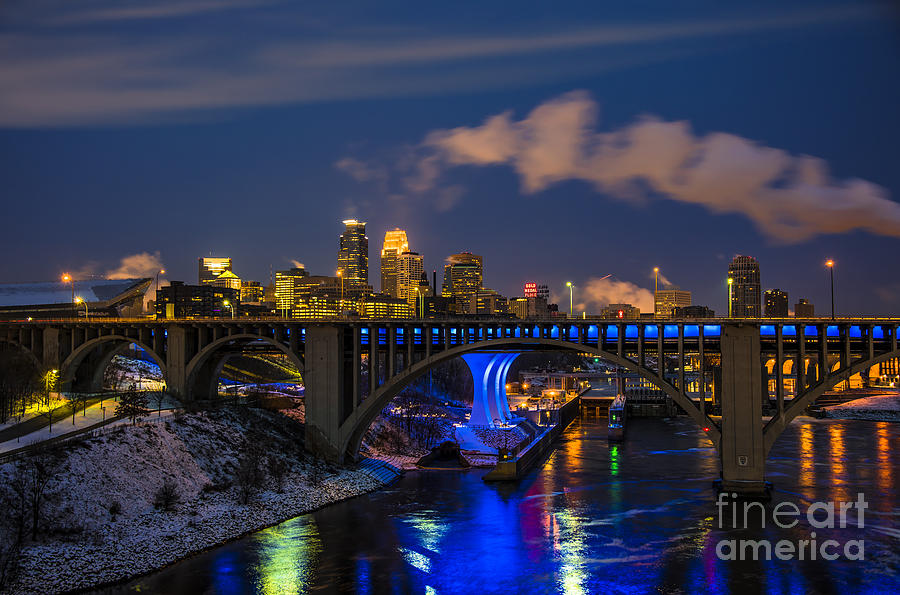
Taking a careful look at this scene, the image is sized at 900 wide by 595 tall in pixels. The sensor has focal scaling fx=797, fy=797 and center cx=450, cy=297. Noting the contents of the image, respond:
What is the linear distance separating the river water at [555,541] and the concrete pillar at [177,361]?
22127 mm

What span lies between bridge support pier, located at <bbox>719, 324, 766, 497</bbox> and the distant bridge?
7cm

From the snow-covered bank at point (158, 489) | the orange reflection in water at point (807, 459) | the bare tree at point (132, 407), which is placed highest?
the bare tree at point (132, 407)

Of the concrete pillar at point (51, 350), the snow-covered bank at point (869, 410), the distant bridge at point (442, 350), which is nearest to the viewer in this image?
the distant bridge at point (442, 350)

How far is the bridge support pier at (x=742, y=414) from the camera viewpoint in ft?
191

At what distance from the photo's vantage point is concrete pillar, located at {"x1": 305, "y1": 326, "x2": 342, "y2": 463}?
67750mm

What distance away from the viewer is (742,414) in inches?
2302

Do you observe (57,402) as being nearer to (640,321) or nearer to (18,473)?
(18,473)

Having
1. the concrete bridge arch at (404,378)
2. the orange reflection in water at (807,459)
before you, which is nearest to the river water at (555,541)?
the orange reflection in water at (807,459)

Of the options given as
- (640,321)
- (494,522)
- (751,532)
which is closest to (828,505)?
(751,532)

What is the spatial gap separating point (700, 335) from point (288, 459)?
34291 millimetres

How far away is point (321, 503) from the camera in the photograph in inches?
2324

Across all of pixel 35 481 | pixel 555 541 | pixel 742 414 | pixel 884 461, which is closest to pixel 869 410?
pixel 884 461

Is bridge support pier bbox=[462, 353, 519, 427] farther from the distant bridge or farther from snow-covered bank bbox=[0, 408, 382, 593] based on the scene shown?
snow-covered bank bbox=[0, 408, 382, 593]

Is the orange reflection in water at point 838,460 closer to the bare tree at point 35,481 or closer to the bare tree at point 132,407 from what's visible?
the bare tree at point 132,407
